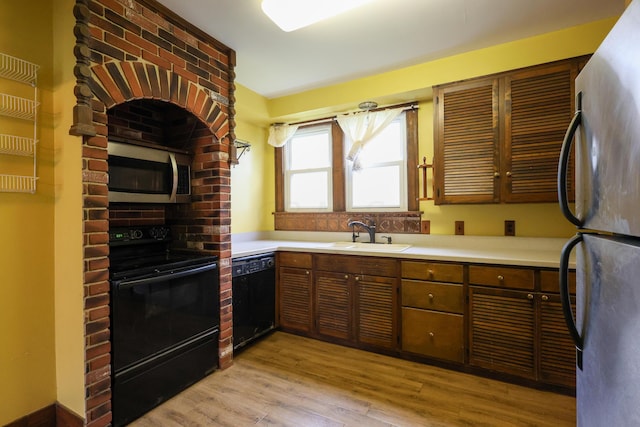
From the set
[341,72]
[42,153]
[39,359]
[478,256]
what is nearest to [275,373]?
A: [39,359]

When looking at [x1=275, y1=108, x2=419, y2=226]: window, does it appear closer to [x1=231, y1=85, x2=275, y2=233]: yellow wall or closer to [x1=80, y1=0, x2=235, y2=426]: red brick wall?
[x1=231, y1=85, x2=275, y2=233]: yellow wall

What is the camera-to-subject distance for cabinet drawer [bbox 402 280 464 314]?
2.19 meters

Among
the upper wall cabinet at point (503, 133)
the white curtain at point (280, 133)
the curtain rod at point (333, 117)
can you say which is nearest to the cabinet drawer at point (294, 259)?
the upper wall cabinet at point (503, 133)

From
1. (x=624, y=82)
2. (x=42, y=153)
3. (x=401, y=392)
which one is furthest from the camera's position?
(x=401, y=392)

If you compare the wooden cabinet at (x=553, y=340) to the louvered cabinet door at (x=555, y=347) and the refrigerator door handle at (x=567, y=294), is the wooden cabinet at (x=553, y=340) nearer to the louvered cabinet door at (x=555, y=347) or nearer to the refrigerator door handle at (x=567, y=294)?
the louvered cabinet door at (x=555, y=347)

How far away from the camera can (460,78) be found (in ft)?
8.09

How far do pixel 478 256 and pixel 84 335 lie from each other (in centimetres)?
245

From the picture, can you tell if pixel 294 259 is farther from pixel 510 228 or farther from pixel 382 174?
pixel 510 228

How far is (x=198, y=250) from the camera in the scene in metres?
2.37

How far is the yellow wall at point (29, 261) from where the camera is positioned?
1.53m

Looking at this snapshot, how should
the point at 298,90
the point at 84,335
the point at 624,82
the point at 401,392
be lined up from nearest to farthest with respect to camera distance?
the point at 624,82, the point at 84,335, the point at 401,392, the point at 298,90

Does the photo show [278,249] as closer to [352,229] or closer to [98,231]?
[352,229]

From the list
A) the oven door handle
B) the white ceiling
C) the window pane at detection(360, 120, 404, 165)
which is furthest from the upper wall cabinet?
the oven door handle

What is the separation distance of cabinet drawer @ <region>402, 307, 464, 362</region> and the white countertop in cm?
44
